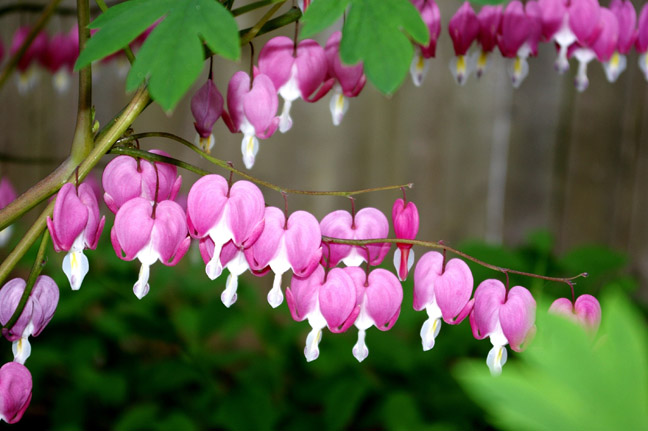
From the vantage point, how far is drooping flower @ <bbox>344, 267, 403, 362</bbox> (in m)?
0.59

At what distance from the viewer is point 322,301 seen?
572mm

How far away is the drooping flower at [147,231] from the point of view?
20.9 inches

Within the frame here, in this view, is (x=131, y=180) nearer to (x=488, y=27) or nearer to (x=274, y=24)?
(x=274, y=24)

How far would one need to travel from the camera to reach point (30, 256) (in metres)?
1.50

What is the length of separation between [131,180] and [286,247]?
14 centimetres

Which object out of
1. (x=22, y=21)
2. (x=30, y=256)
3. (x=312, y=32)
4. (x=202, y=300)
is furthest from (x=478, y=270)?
(x=22, y=21)

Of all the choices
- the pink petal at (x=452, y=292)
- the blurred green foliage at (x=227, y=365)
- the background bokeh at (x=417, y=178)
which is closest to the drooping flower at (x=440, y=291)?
the pink petal at (x=452, y=292)

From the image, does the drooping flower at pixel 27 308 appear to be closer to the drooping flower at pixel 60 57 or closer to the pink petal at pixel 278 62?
the pink petal at pixel 278 62

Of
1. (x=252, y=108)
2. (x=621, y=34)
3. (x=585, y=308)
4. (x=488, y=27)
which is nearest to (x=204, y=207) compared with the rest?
(x=252, y=108)

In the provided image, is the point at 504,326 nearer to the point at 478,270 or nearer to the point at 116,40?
the point at 116,40

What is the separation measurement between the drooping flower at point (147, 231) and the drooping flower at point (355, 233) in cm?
14

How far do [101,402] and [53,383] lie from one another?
301 millimetres

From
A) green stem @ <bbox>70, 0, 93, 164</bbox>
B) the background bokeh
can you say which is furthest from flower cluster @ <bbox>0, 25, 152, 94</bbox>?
green stem @ <bbox>70, 0, 93, 164</bbox>

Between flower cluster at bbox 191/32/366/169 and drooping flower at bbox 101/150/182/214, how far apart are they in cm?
6
